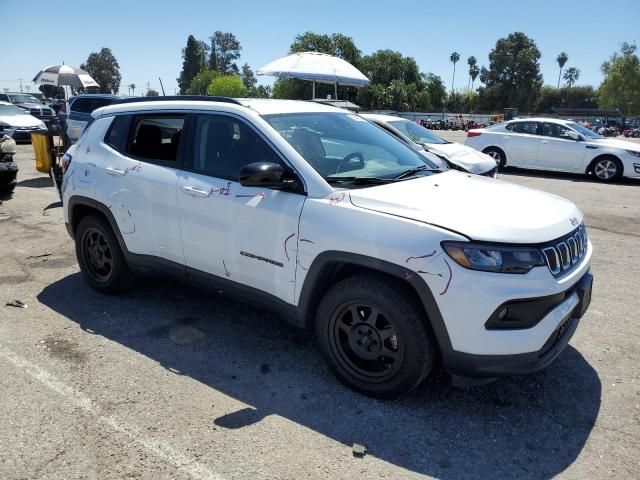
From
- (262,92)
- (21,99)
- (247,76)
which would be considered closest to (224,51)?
(247,76)

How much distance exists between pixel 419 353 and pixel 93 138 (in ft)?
11.6

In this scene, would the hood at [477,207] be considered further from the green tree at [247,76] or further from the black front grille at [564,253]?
the green tree at [247,76]

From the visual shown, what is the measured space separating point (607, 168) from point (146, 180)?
40.7 feet

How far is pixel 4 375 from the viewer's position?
11.2 feet

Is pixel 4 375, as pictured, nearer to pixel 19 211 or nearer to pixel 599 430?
pixel 599 430

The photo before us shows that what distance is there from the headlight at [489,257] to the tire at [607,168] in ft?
39.4

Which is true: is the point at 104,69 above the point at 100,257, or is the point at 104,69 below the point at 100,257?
above

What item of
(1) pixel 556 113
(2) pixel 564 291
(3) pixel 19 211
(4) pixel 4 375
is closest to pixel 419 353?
(2) pixel 564 291

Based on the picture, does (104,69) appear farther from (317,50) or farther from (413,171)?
(413,171)

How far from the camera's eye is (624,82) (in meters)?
71.8

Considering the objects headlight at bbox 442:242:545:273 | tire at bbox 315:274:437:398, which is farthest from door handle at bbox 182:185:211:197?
headlight at bbox 442:242:545:273

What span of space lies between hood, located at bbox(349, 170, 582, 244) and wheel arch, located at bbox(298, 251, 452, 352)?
12.1 inches

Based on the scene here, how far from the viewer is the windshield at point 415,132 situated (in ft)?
31.5

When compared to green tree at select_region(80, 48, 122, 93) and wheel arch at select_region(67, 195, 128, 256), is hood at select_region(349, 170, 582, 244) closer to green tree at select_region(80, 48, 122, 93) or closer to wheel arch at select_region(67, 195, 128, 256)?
wheel arch at select_region(67, 195, 128, 256)
